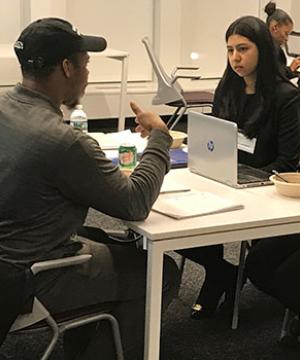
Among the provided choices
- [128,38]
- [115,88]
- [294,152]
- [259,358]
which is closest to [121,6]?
[128,38]

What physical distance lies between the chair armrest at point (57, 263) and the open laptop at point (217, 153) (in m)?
0.68

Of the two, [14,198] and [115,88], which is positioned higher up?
[14,198]

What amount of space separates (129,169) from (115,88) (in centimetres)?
428

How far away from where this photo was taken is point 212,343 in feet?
8.35

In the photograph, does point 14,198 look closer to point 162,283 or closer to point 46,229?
point 46,229

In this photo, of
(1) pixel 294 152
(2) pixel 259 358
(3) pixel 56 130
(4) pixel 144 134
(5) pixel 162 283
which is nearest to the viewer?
(3) pixel 56 130

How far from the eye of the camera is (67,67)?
6.11 feet

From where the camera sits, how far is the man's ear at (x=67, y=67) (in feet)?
6.08

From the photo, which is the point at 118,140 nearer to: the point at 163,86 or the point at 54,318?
the point at 54,318

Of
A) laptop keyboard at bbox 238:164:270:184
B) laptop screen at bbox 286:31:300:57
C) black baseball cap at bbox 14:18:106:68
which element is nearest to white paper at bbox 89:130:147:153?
laptop keyboard at bbox 238:164:270:184

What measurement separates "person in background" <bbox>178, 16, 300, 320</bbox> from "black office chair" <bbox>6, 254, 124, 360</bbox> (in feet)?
2.73

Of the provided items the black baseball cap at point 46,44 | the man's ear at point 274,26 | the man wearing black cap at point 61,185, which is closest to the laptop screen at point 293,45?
the man's ear at point 274,26

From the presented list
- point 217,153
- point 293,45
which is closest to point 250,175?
point 217,153

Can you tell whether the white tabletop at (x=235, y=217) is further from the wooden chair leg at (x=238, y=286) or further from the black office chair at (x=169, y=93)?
the black office chair at (x=169, y=93)
